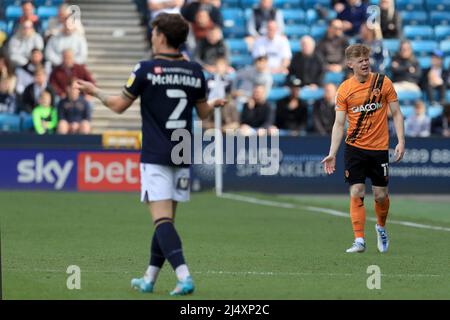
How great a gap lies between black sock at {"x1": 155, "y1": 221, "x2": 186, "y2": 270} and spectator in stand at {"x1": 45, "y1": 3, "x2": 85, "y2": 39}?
17502 mm

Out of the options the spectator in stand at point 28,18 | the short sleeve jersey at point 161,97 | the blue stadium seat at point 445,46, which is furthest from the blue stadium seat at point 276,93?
the short sleeve jersey at point 161,97

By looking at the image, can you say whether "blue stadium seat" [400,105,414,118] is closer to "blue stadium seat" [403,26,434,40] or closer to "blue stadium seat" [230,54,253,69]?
"blue stadium seat" [403,26,434,40]

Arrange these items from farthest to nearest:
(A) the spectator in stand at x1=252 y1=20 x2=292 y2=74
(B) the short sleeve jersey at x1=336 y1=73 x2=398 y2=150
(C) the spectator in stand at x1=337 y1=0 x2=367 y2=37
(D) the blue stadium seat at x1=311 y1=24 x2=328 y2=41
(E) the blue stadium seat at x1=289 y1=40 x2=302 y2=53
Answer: (D) the blue stadium seat at x1=311 y1=24 x2=328 y2=41
(E) the blue stadium seat at x1=289 y1=40 x2=302 y2=53
(C) the spectator in stand at x1=337 y1=0 x2=367 y2=37
(A) the spectator in stand at x1=252 y1=20 x2=292 y2=74
(B) the short sleeve jersey at x1=336 y1=73 x2=398 y2=150

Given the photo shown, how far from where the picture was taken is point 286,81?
1046 inches

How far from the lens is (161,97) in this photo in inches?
357

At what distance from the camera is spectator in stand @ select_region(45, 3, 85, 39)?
2619 cm

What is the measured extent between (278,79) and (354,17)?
2.42 meters

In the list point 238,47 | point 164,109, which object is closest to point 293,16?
point 238,47

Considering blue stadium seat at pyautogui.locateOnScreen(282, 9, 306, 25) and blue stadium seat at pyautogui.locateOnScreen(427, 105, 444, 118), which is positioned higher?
blue stadium seat at pyautogui.locateOnScreen(282, 9, 306, 25)

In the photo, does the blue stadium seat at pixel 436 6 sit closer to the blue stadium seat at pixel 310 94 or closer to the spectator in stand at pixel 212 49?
the blue stadium seat at pixel 310 94

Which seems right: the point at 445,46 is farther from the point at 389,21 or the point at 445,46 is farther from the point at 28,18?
the point at 28,18

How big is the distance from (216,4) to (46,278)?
17743mm

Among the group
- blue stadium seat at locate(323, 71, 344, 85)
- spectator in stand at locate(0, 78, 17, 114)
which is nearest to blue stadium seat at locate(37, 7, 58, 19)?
spectator in stand at locate(0, 78, 17, 114)
